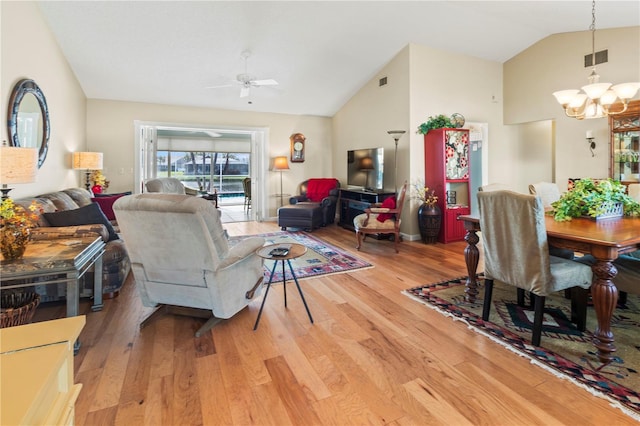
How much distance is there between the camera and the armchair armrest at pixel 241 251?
2381 millimetres

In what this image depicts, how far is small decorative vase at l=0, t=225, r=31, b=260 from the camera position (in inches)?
81.5

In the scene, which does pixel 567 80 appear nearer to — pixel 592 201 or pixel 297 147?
pixel 592 201

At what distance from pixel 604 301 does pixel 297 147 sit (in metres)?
6.55

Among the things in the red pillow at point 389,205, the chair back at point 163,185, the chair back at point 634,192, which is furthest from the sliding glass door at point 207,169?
the chair back at point 634,192

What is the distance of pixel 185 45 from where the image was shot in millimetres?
4789

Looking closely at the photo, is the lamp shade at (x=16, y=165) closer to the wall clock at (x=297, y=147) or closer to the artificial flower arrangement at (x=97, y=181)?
the artificial flower arrangement at (x=97, y=181)

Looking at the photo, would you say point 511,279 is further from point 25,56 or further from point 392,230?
point 25,56

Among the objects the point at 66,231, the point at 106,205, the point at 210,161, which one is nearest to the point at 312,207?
the point at 106,205

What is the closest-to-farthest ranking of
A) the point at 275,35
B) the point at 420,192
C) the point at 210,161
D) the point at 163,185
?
the point at 275,35
the point at 420,192
the point at 163,185
the point at 210,161

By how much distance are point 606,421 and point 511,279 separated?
0.94 metres

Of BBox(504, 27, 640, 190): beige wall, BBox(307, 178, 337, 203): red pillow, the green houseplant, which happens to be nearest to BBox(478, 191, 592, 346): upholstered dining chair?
the green houseplant

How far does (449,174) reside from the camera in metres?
5.29

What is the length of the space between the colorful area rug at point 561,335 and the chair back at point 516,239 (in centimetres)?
39

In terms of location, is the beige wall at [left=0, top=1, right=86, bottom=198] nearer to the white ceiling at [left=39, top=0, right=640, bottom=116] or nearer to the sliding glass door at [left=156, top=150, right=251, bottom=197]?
the white ceiling at [left=39, top=0, right=640, bottom=116]
